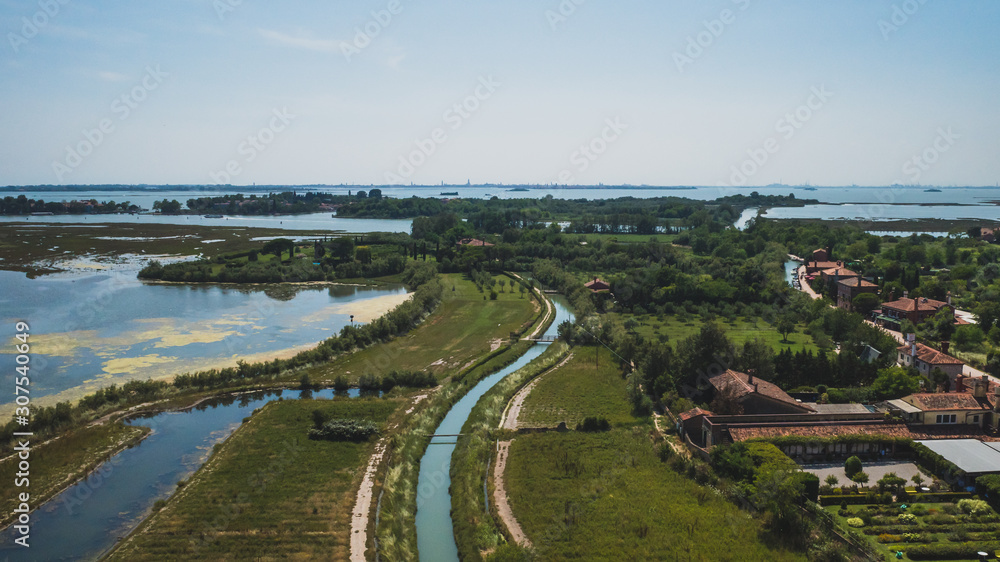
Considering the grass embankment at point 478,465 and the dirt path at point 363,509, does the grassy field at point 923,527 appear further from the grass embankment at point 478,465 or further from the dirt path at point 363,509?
the dirt path at point 363,509

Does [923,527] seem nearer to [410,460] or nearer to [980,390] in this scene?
[980,390]

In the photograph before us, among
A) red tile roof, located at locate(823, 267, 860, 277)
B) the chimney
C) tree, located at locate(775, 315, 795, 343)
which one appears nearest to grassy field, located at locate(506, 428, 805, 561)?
the chimney

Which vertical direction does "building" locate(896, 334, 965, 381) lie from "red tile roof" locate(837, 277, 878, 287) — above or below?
below

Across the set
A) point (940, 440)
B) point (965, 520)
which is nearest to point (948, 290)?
point (940, 440)

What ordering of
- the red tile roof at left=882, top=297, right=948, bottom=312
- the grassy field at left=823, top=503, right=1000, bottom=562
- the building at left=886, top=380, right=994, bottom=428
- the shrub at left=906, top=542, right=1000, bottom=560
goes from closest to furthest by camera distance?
the shrub at left=906, top=542, right=1000, bottom=560, the grassy field at left=823, top=503, right=1000, bottom=562, the building at left=886, top=380, right=994, bottom=428, the red tile roof at left=882, top=297, right=948, bottom=312

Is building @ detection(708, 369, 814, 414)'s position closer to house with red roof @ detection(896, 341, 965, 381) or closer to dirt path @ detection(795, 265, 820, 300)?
house with red roof @ detection(896, 341, 965, 381)

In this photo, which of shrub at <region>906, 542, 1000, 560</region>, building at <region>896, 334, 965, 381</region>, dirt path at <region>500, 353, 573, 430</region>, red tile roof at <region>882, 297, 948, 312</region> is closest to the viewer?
shrub at <region>906, 542, 1000, 560</region>

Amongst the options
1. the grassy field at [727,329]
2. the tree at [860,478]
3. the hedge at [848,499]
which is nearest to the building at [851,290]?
the grassy field at [727,329]
